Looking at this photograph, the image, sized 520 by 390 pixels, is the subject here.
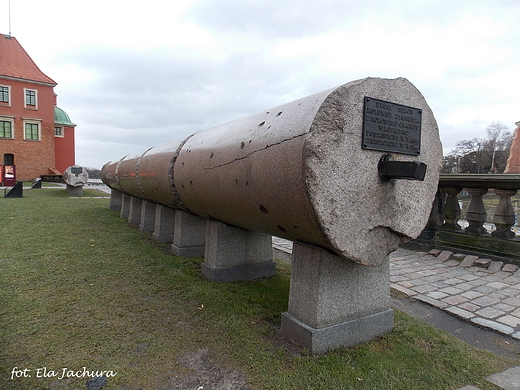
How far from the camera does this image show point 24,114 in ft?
109

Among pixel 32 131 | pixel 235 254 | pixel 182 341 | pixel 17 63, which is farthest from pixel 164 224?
pixel 17 63

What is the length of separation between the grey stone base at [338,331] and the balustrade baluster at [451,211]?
3646 millimetres

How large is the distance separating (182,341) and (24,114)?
129ft

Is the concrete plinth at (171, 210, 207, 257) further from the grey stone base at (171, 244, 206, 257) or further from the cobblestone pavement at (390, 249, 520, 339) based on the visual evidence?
the cobblestone pavement at (390, 249, 520, 339)

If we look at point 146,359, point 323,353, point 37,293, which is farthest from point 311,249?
point 37,293

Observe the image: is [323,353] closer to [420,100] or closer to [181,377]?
[181,377]

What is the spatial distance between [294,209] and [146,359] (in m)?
1.45

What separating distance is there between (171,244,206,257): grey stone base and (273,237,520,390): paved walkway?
2.78 meters

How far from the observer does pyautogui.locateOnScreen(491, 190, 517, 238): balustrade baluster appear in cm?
499

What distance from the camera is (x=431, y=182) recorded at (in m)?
2.66

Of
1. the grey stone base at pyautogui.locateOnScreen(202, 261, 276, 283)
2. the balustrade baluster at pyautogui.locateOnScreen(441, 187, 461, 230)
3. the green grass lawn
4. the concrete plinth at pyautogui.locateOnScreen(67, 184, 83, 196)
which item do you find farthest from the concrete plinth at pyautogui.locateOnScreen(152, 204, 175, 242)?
the concrete plinth at pyautogui.locateOnScreen(67, 184, 83, 196)

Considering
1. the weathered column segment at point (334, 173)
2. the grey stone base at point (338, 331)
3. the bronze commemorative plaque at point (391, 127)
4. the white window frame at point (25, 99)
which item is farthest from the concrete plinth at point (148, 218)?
the white window frame at point (25, 99)

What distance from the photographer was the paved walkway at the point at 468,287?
122 inches

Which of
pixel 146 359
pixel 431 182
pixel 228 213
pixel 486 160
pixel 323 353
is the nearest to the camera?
pixel 146 359
